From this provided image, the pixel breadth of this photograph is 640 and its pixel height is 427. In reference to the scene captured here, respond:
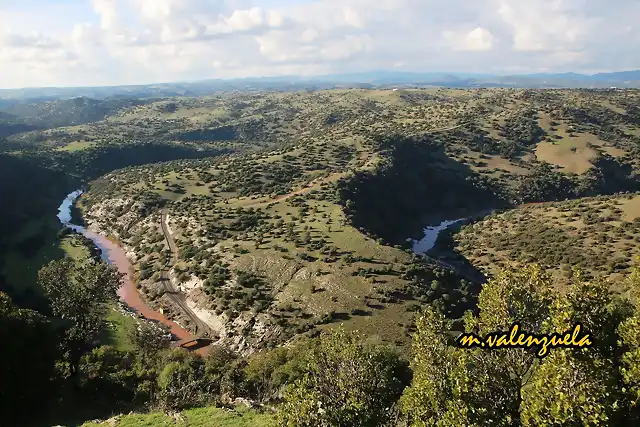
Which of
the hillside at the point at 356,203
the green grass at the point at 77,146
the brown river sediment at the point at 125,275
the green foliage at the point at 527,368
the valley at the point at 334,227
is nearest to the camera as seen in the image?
the green foliage at the point at 527,368

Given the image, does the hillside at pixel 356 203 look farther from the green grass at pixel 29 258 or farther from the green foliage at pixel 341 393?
the green foliage at pixel 341 393

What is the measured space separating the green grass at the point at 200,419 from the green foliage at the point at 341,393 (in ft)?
23.1

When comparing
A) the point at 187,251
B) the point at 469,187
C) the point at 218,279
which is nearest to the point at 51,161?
the point at 187,251

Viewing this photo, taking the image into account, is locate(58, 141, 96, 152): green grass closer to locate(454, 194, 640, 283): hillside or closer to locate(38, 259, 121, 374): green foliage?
locate(38, 259, 121, 374): green foliage

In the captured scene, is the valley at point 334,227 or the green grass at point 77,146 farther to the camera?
the green grass at point 77,146

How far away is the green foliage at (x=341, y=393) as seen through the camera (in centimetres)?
1772

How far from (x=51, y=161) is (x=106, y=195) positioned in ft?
189

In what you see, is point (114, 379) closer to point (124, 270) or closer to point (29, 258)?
point (124, 270)

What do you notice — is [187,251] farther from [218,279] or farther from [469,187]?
[469,187]

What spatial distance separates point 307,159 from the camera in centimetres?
12669

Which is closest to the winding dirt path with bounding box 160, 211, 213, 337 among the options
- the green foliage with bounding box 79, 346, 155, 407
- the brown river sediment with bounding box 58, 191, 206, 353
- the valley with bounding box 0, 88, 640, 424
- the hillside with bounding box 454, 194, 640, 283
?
the valley with bounding box 0, 88, 640, 424

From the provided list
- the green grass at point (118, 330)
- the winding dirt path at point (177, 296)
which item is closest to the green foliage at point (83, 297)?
the green grass at point (118, 330)

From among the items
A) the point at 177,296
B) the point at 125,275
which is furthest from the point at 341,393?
the point at 125,275
